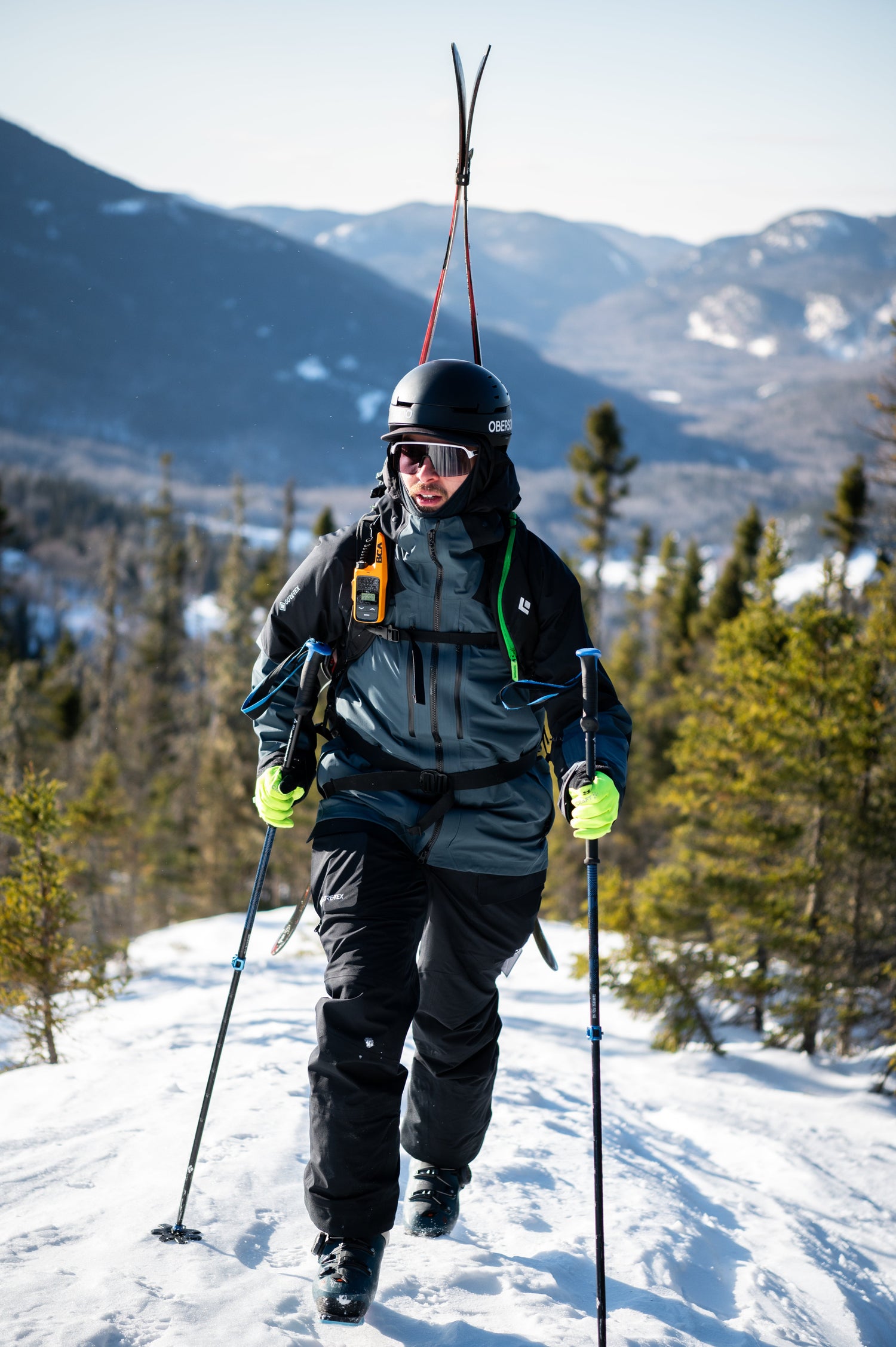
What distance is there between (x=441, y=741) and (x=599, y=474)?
35182 millimetres

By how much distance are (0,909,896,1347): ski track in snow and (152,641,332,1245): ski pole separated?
9 cm

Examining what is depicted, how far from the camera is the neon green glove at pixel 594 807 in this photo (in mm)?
3518

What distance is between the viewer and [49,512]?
312 ft

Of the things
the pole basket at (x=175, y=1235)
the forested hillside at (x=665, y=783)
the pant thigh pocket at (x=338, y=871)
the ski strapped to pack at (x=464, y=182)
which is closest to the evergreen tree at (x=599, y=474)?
the forested hillside at (x=665, y=783)

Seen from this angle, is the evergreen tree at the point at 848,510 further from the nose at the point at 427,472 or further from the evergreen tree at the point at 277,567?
the nose at the point at 427,472

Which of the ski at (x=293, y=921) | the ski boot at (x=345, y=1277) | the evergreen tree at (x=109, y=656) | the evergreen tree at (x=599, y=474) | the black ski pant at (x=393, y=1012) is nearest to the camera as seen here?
the ski boot at (x=345, y=1277)

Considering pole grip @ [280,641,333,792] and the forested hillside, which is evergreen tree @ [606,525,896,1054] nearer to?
the forested hillside

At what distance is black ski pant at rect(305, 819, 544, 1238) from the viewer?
10.1ft

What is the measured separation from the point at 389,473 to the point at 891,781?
9.88 meters

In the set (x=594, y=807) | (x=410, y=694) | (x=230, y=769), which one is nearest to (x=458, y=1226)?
(x=594, y=807)

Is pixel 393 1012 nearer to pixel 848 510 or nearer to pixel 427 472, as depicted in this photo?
pixel 427 472

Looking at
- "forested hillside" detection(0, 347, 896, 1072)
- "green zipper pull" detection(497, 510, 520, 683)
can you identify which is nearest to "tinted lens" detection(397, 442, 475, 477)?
"green zipper pull" detection(497, 510, 520, 683)

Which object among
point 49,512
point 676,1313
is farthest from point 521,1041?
point 49,512

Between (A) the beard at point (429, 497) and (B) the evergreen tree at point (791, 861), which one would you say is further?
(B) the evergreen tree at point (791, 861)
